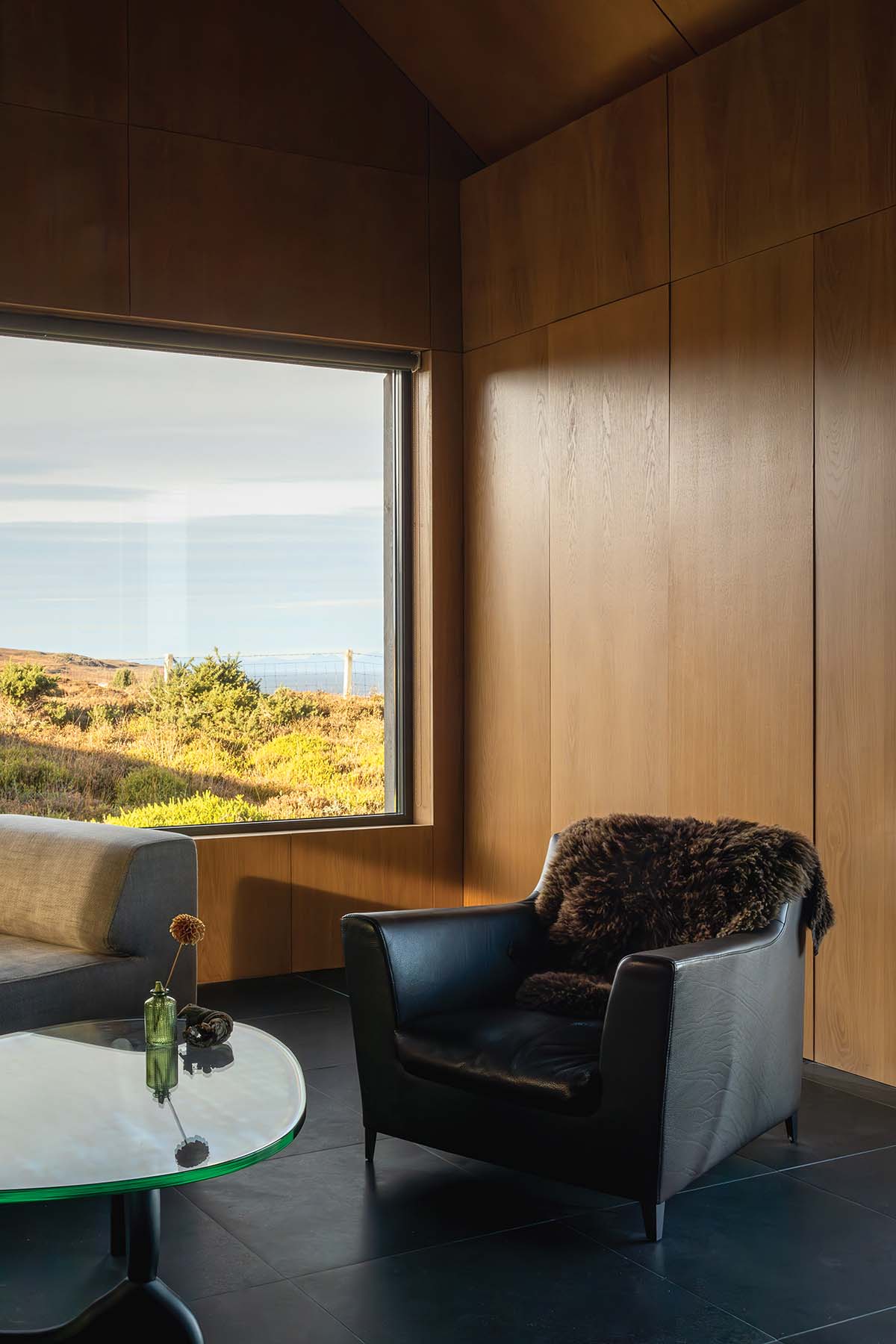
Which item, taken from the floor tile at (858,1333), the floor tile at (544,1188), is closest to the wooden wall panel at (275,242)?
the floor tile at (544,1188)

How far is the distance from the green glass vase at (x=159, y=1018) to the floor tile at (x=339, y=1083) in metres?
1.06

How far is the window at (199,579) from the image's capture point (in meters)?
5.18

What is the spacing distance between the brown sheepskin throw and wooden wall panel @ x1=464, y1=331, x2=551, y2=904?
5.91 feet

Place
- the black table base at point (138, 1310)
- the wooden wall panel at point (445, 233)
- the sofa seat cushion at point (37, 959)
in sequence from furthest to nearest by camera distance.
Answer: the wooden wall panel at point (445, 233), the sofa seat cushion at point (37, 959), the black table base at point (138, 1310)

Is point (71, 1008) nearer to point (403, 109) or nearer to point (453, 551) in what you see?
point (453, 551)

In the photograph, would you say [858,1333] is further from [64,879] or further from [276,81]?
[276,81]

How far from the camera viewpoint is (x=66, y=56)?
16.4 feet

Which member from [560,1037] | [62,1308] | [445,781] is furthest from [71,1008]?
[445,781]

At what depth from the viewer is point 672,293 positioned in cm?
468

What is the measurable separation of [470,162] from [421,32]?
58cm

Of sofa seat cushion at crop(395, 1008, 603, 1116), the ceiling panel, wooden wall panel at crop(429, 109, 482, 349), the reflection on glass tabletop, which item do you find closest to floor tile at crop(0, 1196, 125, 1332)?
the reflection on glass tabletop

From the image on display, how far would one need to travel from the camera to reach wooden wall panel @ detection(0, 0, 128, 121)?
193 inches

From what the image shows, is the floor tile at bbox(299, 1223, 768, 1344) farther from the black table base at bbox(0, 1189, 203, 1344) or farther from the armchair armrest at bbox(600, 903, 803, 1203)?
the black table base at bbox(0, 1189, 203, 1344)

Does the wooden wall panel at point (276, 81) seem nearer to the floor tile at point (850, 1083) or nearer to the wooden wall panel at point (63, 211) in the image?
the wooden wall panel at point (63, 211)
